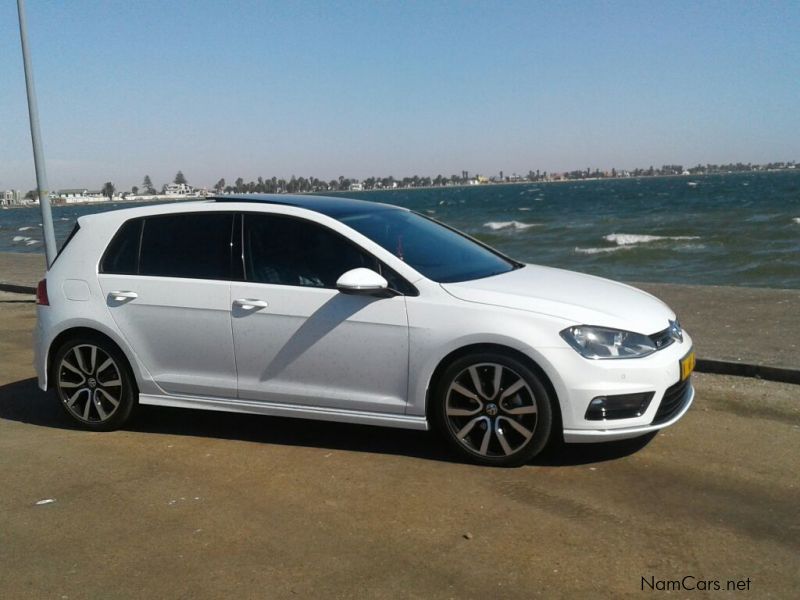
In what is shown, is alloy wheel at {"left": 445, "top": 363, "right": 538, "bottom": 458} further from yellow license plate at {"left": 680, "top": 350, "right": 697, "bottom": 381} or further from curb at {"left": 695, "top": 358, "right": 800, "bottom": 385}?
curb at {"left": 695, "top": 358, "right": 800, "bottom": 385}

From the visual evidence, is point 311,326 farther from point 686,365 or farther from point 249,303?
point 686,365

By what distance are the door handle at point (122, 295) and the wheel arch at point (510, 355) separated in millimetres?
2083

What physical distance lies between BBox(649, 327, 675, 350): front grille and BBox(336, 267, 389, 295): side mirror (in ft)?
5.05

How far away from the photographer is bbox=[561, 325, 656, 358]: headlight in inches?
170

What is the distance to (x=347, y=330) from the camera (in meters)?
4.70

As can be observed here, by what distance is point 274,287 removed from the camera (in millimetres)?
4898

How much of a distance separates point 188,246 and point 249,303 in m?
0.68

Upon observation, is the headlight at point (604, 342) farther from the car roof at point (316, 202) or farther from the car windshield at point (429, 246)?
the car roof at point (316, 202)

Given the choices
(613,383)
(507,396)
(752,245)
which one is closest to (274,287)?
(507,396)

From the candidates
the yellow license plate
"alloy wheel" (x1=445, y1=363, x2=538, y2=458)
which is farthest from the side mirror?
the yellow license plate

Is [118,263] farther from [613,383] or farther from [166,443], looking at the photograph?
[613,383]

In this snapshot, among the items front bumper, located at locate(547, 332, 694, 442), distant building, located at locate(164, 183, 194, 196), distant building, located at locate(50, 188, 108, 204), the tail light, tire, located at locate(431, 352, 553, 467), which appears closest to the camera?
front bumper, located at locate(547, 332, 694, 442)

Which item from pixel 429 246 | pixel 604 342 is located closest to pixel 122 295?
pixel 429 246

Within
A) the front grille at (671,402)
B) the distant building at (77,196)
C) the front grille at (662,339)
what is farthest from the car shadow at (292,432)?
the distant building at (77,196)
